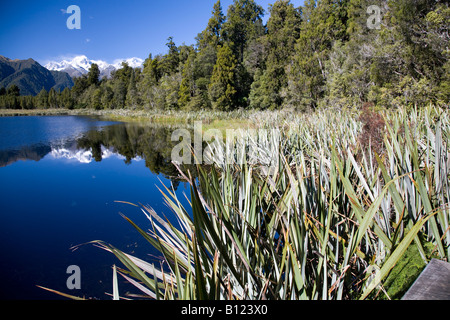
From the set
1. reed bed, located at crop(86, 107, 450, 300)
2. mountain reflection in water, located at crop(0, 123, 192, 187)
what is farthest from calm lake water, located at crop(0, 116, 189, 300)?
reed bed, located at crop(86, 107, 450, 300)

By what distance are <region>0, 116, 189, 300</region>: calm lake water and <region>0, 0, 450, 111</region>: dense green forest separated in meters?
8.54

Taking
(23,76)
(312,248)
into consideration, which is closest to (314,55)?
(312,248)

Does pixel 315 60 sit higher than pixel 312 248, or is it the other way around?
pixel 315 60

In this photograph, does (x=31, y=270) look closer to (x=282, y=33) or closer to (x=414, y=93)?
(x=414, y=93)

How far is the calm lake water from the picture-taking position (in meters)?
2.70

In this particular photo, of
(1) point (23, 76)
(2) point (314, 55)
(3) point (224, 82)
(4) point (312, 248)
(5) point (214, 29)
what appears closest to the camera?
(4) point (312, 248)

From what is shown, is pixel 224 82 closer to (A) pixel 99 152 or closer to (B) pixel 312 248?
(A) pixel 99 152

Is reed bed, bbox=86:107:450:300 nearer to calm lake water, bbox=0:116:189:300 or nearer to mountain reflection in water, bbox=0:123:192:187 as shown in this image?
calm lake water, bbox=0:116:189:300

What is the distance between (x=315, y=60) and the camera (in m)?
15.2

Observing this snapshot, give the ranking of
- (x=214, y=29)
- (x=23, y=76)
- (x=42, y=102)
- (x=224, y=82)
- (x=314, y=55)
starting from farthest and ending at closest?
(x=23, y=76), (x=42, y=102), (x=214, y=29), (x=224, y=82), (x=314, y=55)

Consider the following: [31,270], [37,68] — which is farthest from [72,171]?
[37,68]

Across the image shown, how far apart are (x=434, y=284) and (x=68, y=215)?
480cm
